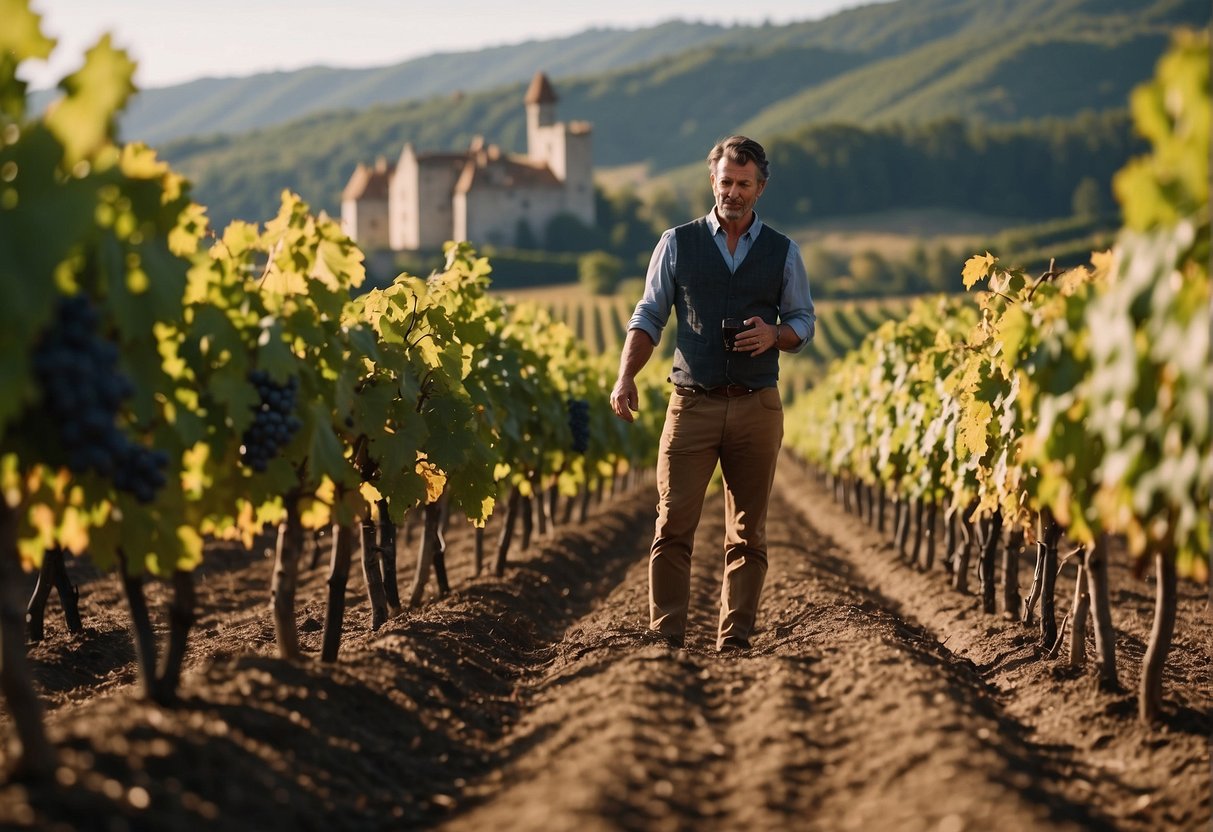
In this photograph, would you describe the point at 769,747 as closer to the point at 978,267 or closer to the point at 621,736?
the point at 621,736

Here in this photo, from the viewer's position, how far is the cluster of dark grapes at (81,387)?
416 cm

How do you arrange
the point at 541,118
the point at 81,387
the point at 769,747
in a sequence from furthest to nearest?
1. the point at 541,118
2. the point at 769,747
3. the point at 81,387

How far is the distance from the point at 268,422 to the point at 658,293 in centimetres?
255

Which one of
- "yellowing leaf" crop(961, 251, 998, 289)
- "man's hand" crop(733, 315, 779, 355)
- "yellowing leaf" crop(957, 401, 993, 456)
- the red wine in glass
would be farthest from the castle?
"man's hand" crop(733, 315, 779, 355)

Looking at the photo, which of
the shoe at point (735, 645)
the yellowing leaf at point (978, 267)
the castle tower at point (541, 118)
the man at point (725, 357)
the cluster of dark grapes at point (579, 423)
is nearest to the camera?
the man at point (725, 357)

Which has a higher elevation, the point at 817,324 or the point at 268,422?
the point at 268,422

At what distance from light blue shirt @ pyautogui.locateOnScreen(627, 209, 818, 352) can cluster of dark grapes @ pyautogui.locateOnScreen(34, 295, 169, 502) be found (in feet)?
10.8

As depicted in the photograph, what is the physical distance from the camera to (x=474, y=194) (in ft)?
401

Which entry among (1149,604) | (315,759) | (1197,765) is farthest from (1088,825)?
(1149,604)

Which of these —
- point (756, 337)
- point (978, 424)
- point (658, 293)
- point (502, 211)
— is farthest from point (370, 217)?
point (756, 337)

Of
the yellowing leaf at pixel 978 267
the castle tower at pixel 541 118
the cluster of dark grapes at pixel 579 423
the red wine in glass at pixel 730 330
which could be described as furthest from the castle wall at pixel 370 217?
the red wine in glass at pixel 730 330

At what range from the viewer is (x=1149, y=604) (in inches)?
476

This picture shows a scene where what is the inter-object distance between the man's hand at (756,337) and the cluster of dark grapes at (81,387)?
131 inches

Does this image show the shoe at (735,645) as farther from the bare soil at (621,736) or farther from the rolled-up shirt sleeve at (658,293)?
the rolled-up shirt sleeve at (658,293)
